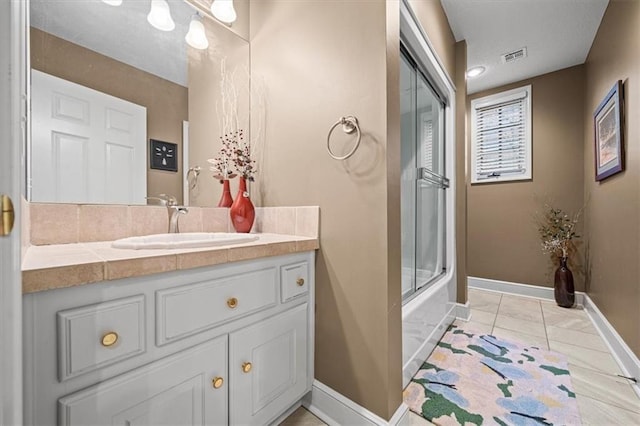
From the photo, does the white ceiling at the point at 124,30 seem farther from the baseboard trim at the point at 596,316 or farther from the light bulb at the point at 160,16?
the baseboard trim at the point at 596,316

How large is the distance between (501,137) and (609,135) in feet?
4.11

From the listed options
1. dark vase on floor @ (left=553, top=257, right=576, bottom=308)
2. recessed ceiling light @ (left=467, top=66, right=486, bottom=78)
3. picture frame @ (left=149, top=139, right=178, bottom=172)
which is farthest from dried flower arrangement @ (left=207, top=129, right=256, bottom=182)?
dark vase on floor @ (left=553, top=257, right=576, bottom=308)

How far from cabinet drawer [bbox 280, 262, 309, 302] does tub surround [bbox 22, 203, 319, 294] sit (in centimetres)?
8

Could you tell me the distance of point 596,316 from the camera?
2227mm

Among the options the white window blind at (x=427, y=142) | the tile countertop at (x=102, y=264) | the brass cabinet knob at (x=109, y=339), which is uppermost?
the white window blind at (x=427, y=142)

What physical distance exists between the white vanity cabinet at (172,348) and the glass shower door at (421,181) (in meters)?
0.82

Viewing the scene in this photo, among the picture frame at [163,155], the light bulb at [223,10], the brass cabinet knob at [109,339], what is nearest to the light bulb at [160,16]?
the light bulb at [223,10]

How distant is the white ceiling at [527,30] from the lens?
1.97m

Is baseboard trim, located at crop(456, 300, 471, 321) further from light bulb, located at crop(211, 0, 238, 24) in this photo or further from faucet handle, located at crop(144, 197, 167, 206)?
light bulb, located at crop(211, 0, 238, 24)

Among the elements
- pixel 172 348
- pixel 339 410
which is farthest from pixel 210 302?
pixel 339 410

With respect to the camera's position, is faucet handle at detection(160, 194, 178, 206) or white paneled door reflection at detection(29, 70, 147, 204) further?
faucet handle at detection(160, 194, 178, 206)

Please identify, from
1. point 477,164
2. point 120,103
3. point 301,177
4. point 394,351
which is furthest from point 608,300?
point 120,103

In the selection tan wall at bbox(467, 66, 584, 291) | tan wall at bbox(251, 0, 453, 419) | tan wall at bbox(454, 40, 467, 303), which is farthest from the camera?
tan wall at bbox(467, 66, 584, 291)

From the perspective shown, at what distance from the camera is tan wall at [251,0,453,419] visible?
42.9 inches
